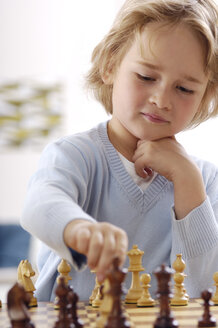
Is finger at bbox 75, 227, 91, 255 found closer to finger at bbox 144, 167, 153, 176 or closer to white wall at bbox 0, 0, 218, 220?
finger at bbox 144, 167, 153, 176

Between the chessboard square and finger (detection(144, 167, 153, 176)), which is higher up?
finger (detection(144, 167, 153, 176))

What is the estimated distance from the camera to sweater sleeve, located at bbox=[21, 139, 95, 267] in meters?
0.83

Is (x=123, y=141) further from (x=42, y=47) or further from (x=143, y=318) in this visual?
(x=42, y=47)

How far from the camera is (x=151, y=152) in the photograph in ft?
4.17

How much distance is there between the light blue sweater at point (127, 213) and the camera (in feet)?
3.93

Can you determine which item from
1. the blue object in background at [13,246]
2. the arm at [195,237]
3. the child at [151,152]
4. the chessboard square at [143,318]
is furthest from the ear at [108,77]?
the blue object in background at [13,246]

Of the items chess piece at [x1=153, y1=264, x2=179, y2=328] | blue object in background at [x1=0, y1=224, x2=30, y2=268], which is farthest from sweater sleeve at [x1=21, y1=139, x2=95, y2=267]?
blue object in background at [x1=0, y1=224, x2=30, y2=268]

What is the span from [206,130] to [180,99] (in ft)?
8.45

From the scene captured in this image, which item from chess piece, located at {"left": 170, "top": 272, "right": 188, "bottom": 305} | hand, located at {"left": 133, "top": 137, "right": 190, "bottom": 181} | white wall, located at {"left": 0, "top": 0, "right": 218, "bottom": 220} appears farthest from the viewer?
white wall, located at {"left": 0, "top": 0, "right": 218, "bottom": 220}

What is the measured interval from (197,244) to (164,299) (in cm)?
41

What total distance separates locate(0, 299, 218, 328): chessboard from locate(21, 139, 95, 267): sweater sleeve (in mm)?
131

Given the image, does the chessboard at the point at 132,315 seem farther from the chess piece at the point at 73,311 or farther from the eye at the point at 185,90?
the eye at the point at 185,90

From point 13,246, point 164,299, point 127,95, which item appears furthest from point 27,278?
point 13,246

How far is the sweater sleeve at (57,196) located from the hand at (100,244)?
55mm
